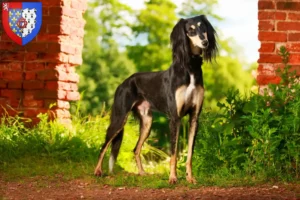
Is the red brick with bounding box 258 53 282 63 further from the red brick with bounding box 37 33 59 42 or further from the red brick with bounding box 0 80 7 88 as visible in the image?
the red brick with bounding box 0 80 7 88

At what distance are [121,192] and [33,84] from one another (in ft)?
10.7

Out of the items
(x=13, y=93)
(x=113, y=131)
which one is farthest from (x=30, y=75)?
(x=113, y=131)

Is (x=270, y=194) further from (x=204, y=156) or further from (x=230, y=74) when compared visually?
(x=230, y=74)

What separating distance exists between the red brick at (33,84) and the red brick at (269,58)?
123 inches

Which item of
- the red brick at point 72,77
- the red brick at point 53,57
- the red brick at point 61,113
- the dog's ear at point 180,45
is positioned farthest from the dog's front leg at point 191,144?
the red brick at point 72,77

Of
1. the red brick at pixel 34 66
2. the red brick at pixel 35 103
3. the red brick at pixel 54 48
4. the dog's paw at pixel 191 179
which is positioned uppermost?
the red brick at pixel 54 48

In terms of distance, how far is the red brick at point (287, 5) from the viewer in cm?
705

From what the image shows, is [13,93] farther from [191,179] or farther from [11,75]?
[191,179]

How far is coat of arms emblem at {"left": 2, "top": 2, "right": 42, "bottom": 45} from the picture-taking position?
8.22 meters

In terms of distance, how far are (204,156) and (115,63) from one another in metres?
9.20

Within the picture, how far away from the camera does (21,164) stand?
7.19 metres

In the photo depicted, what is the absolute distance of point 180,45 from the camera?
572 centimetres

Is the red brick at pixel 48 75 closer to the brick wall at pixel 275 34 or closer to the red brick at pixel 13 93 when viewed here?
the red brick at pixel 13 93

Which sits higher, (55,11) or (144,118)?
(55,11)
